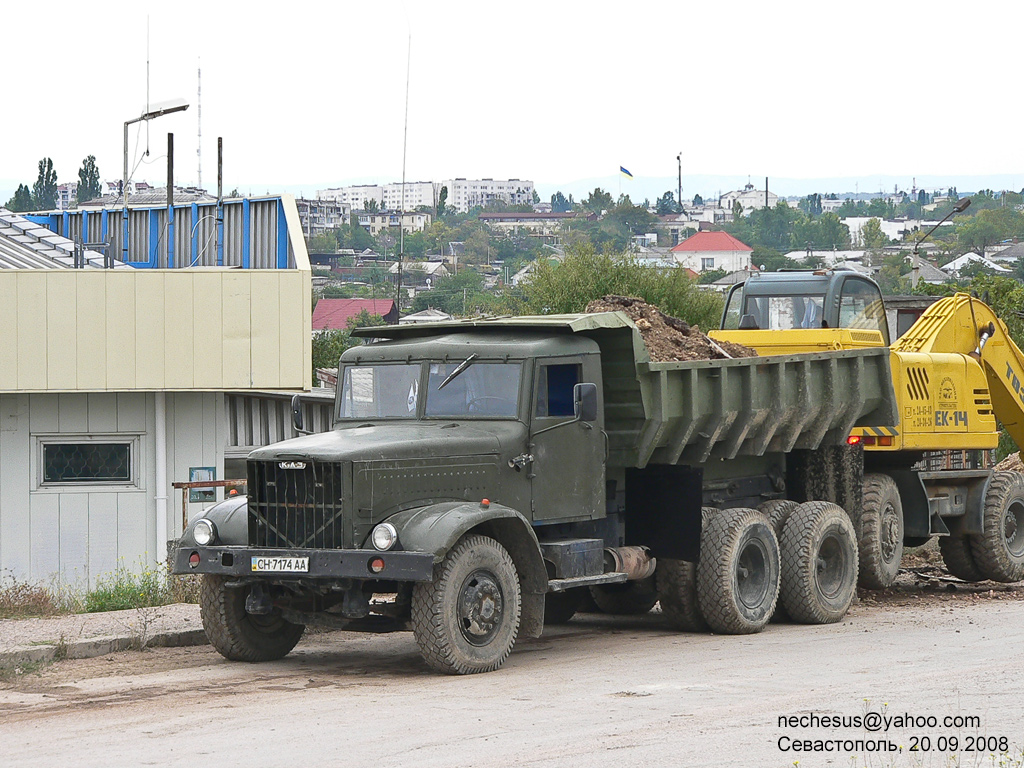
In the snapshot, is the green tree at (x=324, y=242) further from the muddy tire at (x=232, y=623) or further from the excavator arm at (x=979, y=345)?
the muddy tire at (x=232, y=623)

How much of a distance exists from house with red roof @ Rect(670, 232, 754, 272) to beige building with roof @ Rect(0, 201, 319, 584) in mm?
158272

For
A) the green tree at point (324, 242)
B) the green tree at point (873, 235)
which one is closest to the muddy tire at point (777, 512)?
the green tree at point (324, 242)

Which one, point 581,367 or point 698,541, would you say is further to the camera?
point 698,541

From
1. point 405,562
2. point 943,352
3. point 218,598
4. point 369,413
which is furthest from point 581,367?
point 943,352

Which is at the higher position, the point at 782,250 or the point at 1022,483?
the point at 782,250

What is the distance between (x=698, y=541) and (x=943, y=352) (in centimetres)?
643

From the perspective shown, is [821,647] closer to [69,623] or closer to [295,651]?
[295,651]

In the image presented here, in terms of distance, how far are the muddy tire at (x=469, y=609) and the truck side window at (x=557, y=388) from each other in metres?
1.39

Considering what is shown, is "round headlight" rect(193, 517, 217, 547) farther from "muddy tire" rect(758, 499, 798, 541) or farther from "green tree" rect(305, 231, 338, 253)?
"green tree" rect(305, 231, 338, 253)

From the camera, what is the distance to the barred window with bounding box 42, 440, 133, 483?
56.0ft

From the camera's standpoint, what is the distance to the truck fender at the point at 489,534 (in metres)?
10.5

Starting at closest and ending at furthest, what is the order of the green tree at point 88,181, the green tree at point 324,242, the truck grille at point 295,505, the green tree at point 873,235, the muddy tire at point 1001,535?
the truck grille at point 295,505 < the muddy tire at point 1001,535 < the green tree at point 88,181 < the green tree at point 324,242 < the green tree at point 873,235

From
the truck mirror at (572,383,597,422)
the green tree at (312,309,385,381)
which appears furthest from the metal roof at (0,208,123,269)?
the green tree at (312,309,385,381)

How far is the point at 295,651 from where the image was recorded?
1234 cm
